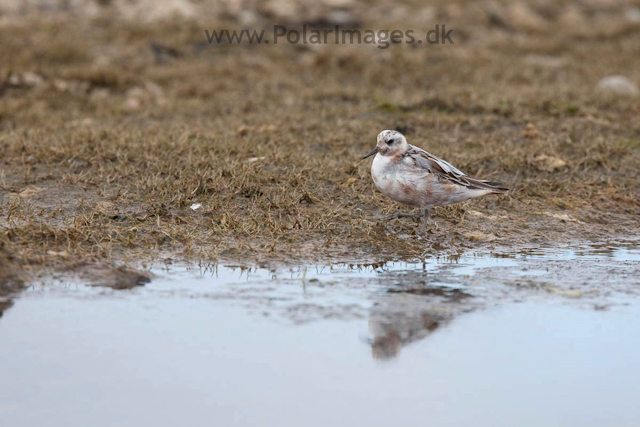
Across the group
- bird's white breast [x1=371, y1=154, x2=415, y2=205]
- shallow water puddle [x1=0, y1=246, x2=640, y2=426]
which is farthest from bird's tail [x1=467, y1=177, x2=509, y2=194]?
shallow water puddle [x1=0, y1=246, x2=640, y2=426]

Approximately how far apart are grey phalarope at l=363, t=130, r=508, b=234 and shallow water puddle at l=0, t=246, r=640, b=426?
871 millimetres

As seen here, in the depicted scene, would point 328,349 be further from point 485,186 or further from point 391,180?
point 485,186

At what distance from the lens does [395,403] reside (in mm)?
3500

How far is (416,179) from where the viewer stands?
20.4 feet

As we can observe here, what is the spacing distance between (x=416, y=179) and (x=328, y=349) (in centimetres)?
243

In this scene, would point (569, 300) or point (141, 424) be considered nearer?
point (141, 424)

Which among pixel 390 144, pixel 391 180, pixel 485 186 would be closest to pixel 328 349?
pixel 391 180

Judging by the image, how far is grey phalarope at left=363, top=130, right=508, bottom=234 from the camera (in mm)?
6238

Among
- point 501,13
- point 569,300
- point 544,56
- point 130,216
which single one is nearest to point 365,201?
point 130,216

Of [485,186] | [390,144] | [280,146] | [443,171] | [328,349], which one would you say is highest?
[280,146]

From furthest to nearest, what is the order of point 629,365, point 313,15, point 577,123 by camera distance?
point 313,15 → point 577,123 → point 629,365

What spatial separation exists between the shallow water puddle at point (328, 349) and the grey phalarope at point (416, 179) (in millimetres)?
871

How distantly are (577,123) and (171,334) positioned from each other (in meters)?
7.48

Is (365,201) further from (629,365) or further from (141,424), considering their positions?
(141,424)
